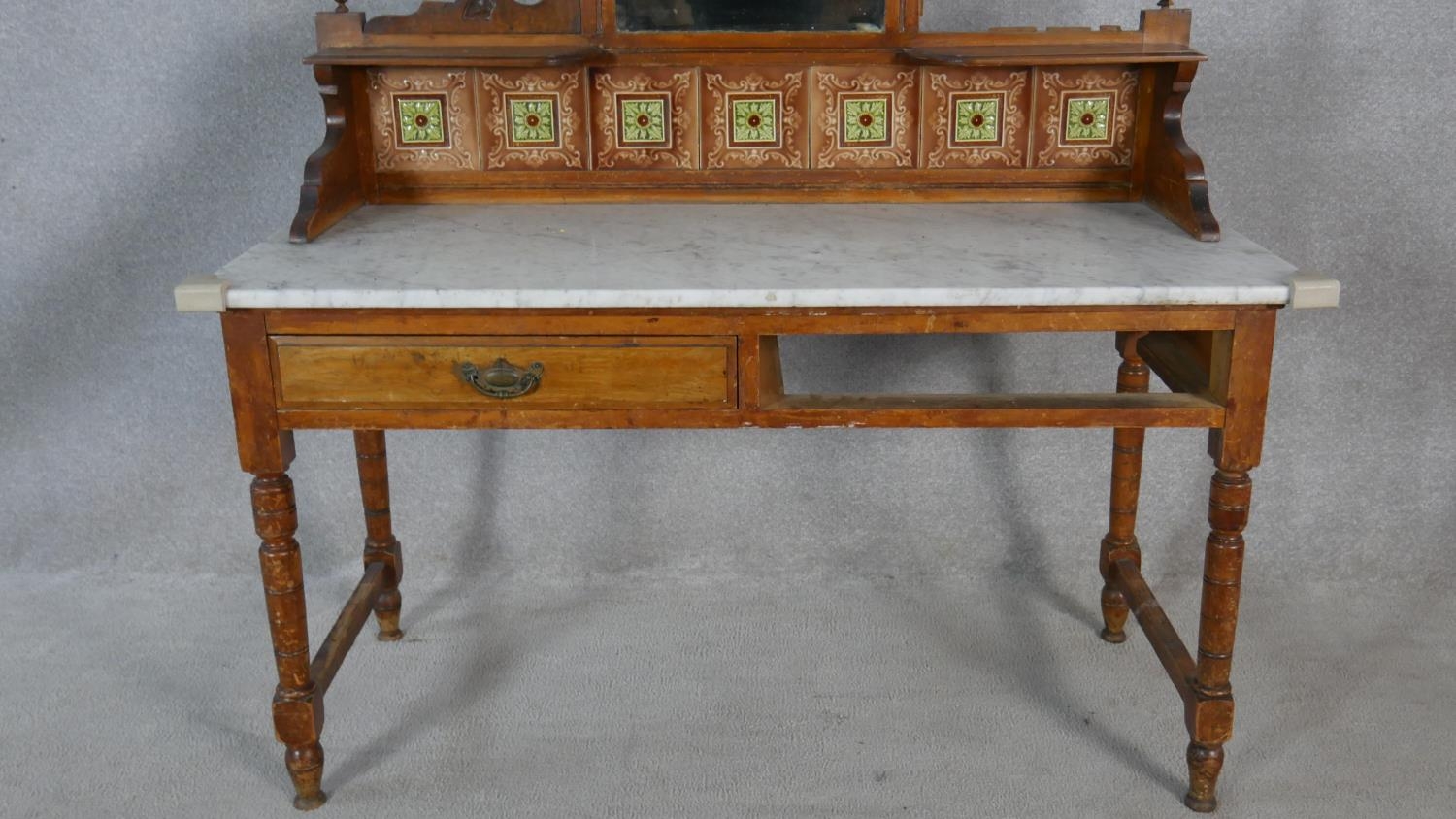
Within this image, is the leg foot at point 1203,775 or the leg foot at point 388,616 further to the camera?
the leg foot at point 388,616

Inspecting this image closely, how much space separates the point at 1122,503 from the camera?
9.31ft

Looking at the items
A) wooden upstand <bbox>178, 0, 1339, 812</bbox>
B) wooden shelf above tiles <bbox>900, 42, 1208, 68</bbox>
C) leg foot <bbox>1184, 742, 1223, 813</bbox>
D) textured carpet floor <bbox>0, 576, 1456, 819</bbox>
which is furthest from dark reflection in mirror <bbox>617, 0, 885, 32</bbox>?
leg foot <bbox>1184, 742, 1223, 813</bbox>

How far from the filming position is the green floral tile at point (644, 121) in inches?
99.7

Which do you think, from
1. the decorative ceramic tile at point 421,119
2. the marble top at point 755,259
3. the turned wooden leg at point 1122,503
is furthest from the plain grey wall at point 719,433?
the marble top at point 755,259

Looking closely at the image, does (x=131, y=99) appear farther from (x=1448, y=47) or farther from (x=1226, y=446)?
(x=1448, y=47)

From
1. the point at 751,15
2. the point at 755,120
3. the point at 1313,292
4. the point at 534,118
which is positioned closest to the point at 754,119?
the point at 755,120

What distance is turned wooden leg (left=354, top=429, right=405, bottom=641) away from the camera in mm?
2791

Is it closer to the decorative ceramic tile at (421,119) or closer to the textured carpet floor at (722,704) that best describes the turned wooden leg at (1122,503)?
the textured carpet floor at (722,704)

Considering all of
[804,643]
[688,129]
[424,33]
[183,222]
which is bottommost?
[804,643]

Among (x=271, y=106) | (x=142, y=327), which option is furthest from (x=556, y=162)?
(x=142, y=327)

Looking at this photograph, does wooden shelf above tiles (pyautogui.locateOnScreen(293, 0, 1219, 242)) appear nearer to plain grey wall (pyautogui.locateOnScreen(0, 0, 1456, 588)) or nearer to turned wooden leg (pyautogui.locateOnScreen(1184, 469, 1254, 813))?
plain grey wall (pyautogui.locateOnScreen(0, 0, 1456, 588))

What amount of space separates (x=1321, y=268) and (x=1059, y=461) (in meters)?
0.70

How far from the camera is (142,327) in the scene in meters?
3.00

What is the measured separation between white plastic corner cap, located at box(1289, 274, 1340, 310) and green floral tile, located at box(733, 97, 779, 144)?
3.33 ft
